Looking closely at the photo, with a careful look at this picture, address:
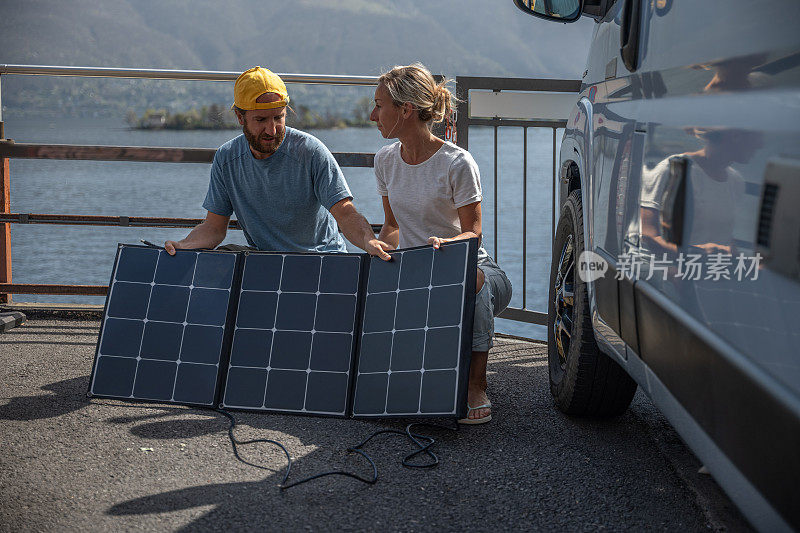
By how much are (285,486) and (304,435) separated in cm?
54

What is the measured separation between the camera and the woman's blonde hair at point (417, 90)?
11.9 ft

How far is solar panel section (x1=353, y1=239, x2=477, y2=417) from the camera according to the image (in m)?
3.28

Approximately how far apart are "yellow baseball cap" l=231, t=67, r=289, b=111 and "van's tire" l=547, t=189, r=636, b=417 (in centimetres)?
152

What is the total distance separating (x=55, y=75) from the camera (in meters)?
5.40

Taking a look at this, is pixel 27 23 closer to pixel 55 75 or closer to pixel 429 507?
pixel 55 75

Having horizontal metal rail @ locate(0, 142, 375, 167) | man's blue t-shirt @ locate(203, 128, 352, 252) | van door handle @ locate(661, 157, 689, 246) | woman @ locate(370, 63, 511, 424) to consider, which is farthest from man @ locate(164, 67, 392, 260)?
van door handle @ locate(661, 157, 689, 246)

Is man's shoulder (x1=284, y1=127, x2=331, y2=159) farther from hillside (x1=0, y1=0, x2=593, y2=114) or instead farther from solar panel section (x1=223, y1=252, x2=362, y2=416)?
hillside (x1=0, y1=0, x2=593, y2=114)

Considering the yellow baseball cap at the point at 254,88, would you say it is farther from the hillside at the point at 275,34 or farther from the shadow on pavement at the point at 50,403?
the hillside at the point at 275,34

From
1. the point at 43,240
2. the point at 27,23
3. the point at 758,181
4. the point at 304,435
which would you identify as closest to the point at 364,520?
the point at 304,435

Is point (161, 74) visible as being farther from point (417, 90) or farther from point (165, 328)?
point (417, 90)

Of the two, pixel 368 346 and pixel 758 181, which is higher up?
pixel 758 181

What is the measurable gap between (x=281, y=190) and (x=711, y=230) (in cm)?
271

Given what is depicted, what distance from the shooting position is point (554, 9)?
3.35 metres

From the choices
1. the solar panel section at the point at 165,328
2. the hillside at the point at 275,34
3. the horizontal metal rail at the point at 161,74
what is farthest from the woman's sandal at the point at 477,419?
the hillside at the point at 275,34
